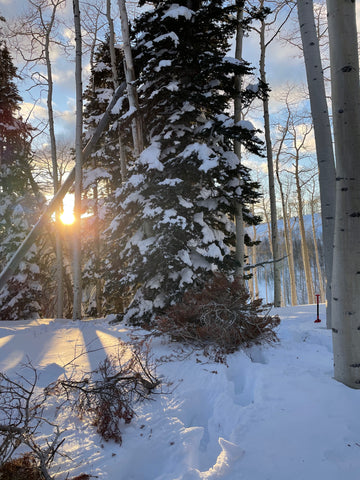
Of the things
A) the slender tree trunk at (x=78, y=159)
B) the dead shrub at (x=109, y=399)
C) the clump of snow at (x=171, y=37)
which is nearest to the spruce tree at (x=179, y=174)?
the clump of snow at (x=171, y=37)

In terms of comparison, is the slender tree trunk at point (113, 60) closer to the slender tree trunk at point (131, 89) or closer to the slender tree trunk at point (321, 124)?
the slender tree trunk at point (131, 89)

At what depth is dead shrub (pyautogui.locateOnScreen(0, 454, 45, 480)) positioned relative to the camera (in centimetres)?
170

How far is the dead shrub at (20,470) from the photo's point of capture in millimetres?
1702

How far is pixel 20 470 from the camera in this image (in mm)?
1747

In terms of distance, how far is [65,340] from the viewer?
18.6 ft

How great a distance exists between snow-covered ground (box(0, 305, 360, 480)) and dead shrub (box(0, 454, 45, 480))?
0.16 meters

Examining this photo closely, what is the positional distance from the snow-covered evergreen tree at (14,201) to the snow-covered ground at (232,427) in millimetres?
9487

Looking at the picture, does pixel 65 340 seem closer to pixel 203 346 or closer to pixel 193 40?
pixel 203 346

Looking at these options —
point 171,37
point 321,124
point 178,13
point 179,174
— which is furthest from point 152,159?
point 178,13

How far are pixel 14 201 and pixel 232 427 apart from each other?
1449cm

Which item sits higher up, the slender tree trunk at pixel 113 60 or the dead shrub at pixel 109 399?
the slender tree trunk at pixel 113 60

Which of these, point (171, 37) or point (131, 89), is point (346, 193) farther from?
point (131, 89)

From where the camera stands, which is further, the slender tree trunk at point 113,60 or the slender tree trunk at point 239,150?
the slender tree trunk at point 113,60

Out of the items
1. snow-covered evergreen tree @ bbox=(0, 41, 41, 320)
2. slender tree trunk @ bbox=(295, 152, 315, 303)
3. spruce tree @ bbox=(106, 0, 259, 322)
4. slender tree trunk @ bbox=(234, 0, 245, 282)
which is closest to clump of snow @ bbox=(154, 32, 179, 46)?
spruce tree @ bbox=(106, 0, 259, 322)
